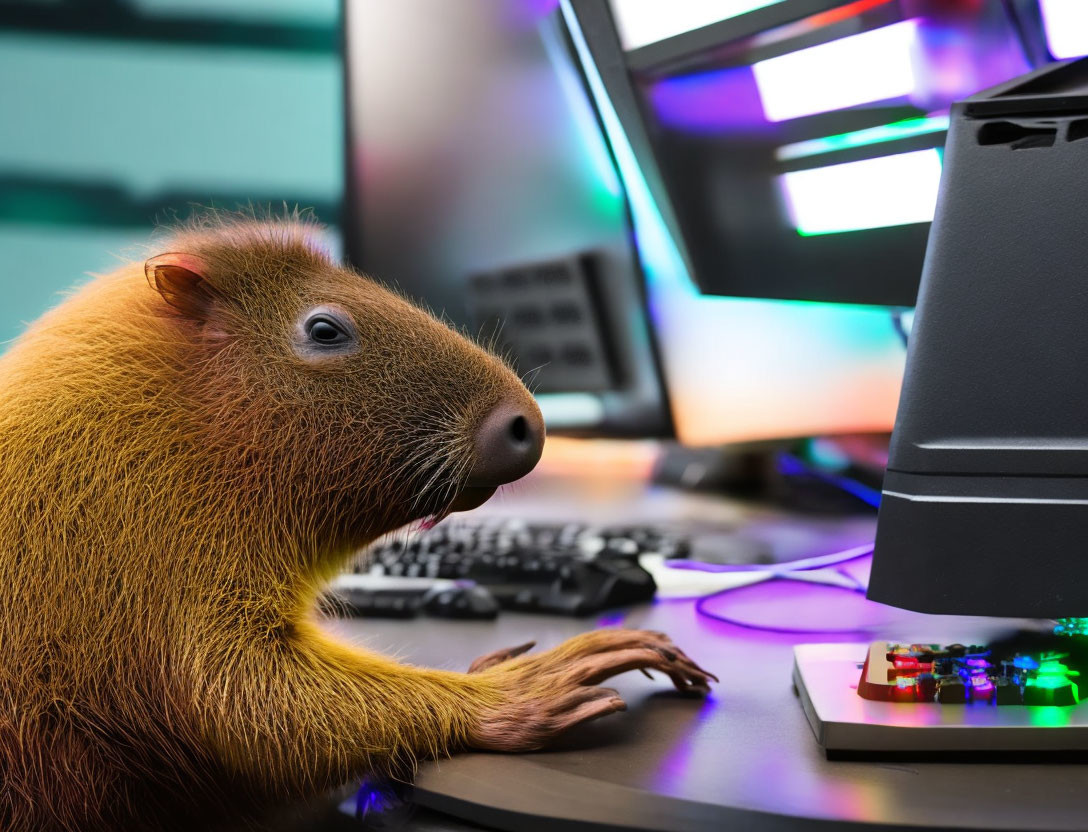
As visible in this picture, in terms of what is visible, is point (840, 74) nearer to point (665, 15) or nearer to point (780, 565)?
point (665, 15)

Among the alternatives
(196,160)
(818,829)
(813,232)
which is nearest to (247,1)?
(196,160)

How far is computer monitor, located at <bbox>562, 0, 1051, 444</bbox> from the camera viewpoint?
0.78 meters

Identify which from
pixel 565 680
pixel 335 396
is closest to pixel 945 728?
pixel 565 680

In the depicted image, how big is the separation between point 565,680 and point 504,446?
0.14 m

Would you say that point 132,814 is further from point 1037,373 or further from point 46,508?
point 1037,373

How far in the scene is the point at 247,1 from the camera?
1428 millimetres

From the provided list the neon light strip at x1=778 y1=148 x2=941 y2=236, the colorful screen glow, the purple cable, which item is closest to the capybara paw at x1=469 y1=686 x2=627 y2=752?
the purple cable

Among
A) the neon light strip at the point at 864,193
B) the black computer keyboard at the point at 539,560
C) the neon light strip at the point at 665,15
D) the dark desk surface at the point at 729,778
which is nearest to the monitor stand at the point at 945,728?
the dark desk surface at the point at 729,778

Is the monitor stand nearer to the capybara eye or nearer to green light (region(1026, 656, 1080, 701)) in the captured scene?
green light (region(1026, 656, 1080, 701))

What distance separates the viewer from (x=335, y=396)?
1.85ft

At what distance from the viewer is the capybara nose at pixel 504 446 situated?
568 millimetres

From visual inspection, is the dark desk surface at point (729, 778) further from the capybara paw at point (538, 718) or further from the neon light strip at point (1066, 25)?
the neon light strip at point (1066, 25)

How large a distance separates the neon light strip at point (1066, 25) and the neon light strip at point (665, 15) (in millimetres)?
207

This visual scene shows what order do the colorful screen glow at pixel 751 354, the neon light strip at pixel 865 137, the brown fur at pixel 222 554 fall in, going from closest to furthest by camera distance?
the brown fur at pixel 222 554, the neon light strip at pixel 865 137, the colorful screen glow at pixel 751 354
